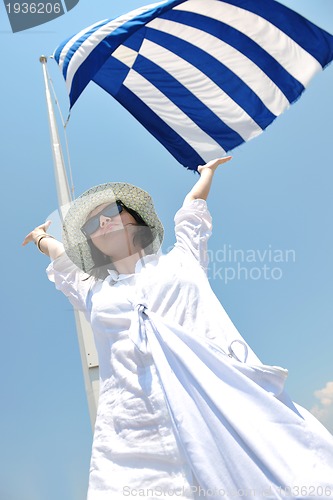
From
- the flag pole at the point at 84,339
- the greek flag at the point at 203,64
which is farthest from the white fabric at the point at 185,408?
the greek flag at the point at 203,64

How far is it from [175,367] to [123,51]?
3.95m

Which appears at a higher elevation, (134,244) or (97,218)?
(97,218)

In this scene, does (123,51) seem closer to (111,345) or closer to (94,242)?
(94,242)

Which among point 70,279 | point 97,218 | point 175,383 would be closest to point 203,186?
point 97,218

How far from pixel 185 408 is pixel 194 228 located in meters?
1.12

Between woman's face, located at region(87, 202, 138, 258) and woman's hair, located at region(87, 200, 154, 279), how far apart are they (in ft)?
0.10

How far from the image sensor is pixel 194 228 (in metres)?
3.01

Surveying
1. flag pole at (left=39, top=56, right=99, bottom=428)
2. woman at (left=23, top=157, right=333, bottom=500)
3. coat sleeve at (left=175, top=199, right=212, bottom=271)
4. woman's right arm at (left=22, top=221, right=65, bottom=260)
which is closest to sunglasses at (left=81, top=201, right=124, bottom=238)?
woman at (left=23, top=157, right=333, bottom=500)

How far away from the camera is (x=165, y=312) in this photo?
2.60 metres

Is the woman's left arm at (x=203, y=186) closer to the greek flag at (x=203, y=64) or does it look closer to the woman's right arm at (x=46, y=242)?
the woman's right arm at (x=46, y=242)

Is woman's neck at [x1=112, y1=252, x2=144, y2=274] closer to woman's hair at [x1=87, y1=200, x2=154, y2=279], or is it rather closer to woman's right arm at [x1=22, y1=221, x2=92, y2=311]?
woman's hair at [x1=87, y1=200, x2=154, y2=279]

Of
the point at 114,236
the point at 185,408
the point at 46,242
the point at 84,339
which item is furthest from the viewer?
the point at 84,339

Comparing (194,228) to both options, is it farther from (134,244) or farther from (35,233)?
(35,233)

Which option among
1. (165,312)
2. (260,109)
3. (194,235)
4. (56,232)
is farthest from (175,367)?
(260,109)
